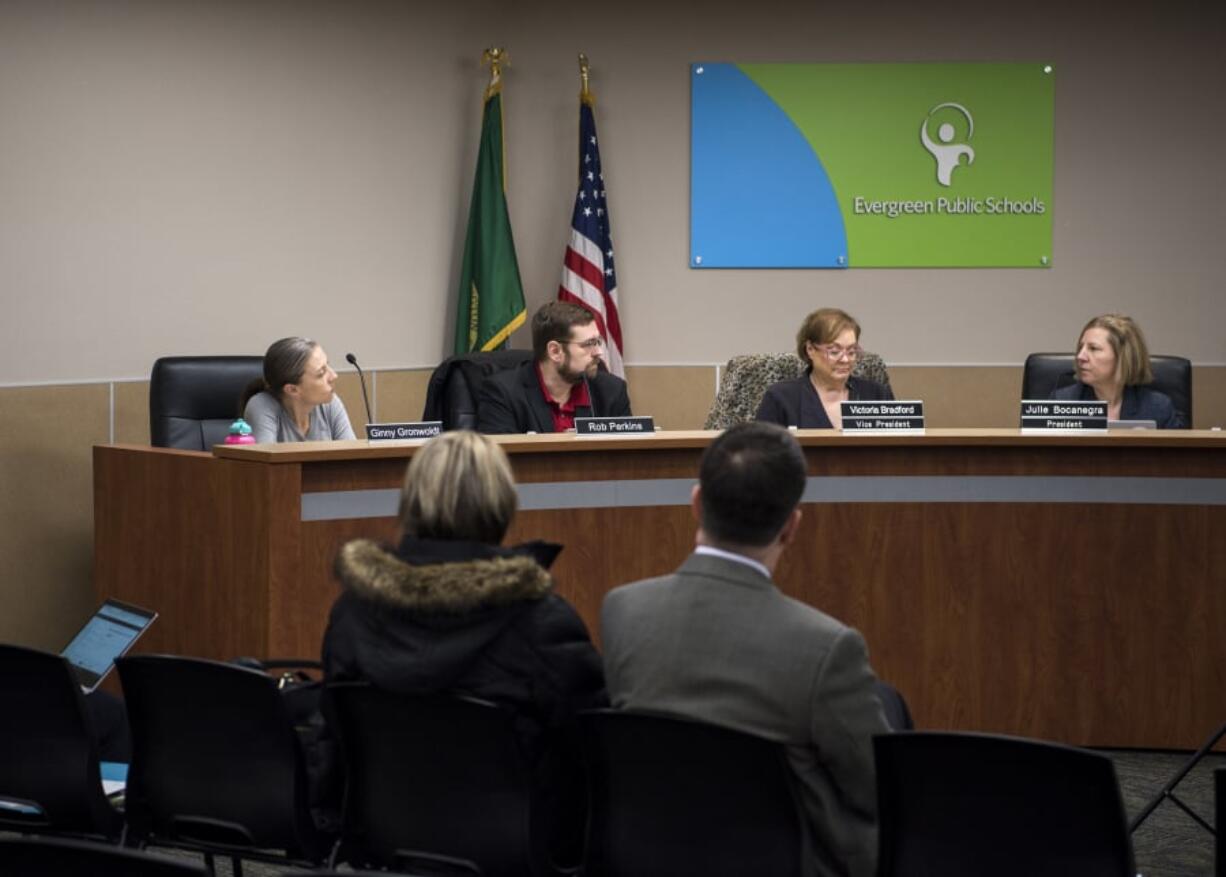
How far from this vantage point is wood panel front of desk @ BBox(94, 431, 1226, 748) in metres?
4.61

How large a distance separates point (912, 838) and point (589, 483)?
2.38 meters

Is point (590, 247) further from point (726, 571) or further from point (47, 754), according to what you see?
point (726, 571)

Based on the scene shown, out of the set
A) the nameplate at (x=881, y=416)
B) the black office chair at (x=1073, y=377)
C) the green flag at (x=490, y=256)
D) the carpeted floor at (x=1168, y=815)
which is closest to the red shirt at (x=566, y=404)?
the nameplate at (x=881, y=416)

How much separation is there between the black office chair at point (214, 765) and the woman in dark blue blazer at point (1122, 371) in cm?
353

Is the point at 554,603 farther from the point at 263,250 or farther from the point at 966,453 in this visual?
the point at 263,250

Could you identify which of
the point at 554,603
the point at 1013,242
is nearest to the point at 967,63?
the point at 1013,242

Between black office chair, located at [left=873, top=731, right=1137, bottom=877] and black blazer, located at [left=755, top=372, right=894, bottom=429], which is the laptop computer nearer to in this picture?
black office chair, located at [left=873, top=731, right=1137, bottom=877]

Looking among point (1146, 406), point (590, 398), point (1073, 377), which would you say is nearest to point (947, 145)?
point (1073, 377)

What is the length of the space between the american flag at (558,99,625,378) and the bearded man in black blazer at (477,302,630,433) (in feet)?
5.37

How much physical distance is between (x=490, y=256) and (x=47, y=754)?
4.42 m

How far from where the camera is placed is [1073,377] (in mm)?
5582

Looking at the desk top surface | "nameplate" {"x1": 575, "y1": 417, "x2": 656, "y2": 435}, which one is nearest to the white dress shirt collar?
the desk top surface

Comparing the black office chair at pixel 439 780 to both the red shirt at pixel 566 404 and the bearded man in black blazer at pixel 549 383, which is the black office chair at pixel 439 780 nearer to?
the bearded man in black blazer at pixel 549 383

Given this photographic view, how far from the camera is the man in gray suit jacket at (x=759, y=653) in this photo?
2299 millimetres
